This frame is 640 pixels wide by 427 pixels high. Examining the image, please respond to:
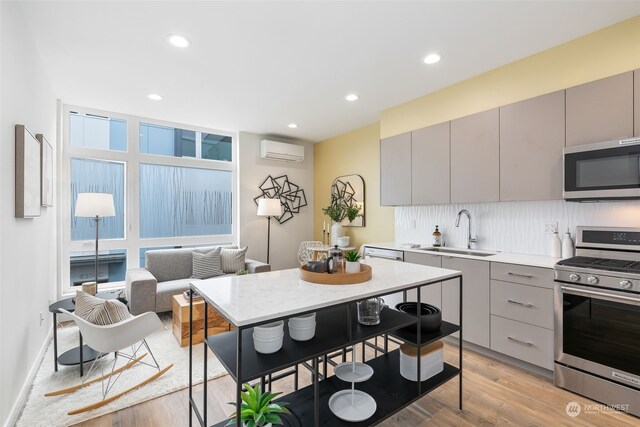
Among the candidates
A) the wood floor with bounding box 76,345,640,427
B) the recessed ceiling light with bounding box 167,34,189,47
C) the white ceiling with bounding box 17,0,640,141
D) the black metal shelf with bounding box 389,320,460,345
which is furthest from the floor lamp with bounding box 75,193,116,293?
the black metal shelf with bounding box 389,320,460,345

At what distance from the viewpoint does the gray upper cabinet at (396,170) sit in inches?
144

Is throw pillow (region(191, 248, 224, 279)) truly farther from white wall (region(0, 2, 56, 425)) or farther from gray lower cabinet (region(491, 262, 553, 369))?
gray lower cabinet (region(491, 262, 553, 369))

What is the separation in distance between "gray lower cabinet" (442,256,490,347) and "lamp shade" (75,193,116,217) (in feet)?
11.8

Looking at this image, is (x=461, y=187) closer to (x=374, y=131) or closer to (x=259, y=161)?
(x=374, y=131)

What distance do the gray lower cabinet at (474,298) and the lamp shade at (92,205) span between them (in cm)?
359

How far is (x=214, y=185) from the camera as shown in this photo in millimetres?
5137

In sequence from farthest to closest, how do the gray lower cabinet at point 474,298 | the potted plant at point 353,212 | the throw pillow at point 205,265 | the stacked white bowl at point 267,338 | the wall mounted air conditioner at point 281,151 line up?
the wall mounted air conditioner at point 281,151
the potted plant at point 353,212
the throw pillow at point 205,265
the gray lower cabinet at point 474,298
the stacked white bowl at point 267,338

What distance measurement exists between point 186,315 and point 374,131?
3.54 m

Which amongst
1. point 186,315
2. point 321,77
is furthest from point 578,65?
point 186,315

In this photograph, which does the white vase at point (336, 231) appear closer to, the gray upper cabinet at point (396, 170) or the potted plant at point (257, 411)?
the gray upper cabinet at point (396, 170)

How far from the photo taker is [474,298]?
2764 millimetres

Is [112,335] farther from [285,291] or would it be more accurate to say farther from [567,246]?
[567,246]

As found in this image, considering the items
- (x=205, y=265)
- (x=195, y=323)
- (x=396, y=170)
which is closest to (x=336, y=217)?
(x=396, y=170)

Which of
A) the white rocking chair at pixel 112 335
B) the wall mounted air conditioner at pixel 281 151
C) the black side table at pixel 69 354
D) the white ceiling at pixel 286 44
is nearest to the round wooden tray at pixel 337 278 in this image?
the white rocking chair at pixel 112 335
